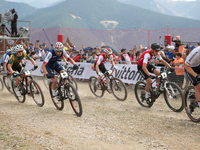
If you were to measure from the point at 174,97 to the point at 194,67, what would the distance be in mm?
1413

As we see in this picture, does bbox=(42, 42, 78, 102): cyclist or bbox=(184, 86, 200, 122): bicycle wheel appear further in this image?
bbox=(42, 42, 78, 102): cyclist

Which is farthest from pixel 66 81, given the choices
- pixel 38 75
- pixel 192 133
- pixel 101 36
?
pixel 101 36

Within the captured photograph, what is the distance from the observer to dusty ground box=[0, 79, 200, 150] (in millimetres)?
4633

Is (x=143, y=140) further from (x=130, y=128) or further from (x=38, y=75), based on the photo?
(x=38, y=75)

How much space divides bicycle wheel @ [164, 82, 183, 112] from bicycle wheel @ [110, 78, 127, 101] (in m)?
1.94

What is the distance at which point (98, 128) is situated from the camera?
564 cm

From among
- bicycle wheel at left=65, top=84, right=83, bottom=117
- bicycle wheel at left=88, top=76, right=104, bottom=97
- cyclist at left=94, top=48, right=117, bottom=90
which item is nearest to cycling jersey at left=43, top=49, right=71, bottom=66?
bicycle wheel at left=65, top=84, right=83, bottom=117

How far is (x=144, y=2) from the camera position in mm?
184375

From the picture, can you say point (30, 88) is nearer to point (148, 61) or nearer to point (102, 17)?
point (148, 61)

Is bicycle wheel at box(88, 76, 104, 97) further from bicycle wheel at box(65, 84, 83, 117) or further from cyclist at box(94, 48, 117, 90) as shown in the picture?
bicycle wheel at box(65, 84, 83, 117)

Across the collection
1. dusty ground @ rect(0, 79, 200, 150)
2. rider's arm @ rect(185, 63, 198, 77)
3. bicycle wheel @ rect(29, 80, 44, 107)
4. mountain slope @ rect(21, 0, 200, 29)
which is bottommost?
dusty ground @ rect(0, 79, 200, 150)

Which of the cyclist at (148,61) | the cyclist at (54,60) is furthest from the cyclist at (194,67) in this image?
the cyclist at (54,60)

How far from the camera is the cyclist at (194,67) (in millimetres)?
5406

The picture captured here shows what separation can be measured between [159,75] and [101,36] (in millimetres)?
20466
